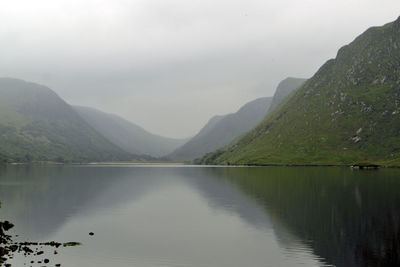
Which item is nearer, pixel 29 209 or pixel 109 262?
pixel 109 262

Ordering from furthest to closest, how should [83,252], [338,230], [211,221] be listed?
[211,221] → [338,230] → [83,252]

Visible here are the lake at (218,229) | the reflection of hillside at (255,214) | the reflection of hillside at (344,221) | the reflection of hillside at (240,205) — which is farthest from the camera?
the reflection of hillside at (240,205)

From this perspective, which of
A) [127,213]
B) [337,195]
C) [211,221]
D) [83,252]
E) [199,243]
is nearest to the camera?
[83,252]

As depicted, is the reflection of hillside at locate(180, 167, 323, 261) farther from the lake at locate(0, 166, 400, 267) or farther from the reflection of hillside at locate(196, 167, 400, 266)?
the reflection of hillside at locate(196, 167, 400, 266)

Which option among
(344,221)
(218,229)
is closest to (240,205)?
(218,229)

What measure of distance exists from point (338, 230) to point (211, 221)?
24850mm

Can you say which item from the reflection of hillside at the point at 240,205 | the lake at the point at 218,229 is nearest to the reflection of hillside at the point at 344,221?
the lake at the point at 218,229

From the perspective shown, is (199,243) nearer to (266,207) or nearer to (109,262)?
(109,262)

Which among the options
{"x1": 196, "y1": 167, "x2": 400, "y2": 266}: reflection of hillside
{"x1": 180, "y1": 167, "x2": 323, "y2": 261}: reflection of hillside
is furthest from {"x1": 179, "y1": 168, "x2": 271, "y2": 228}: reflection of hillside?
{"x1": 196, "y1": 167, "x2": 400, "y2": 266}: reflection of hillside

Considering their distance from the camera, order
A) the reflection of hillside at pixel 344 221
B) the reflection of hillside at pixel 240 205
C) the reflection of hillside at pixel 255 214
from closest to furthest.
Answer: the reflection of hillside at pixel 344 221, the reflection of hillside at pixel 255 214, the reflection of hillside at pixel 240 205

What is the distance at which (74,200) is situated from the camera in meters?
111

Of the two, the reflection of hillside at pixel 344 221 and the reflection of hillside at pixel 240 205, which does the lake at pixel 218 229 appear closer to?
the reflection of hillside at pixel 344 221

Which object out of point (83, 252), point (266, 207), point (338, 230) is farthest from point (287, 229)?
point (83, 252)

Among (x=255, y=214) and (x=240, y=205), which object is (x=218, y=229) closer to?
(x=255, y=214)
